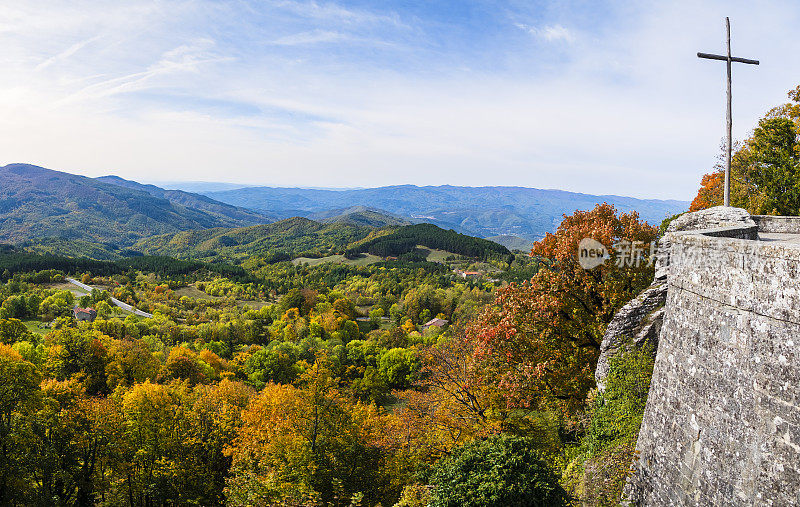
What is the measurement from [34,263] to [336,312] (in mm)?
97878

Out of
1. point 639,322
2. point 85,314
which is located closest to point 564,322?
point 639,322

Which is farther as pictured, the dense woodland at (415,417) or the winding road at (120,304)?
the winding road at (120,304)

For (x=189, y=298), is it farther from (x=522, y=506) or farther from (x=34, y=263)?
(x=522, y=506)

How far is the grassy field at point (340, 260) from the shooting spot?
182 meters

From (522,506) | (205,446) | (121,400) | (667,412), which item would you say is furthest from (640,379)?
(121,400)

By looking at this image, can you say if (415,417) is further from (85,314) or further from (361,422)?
(85,314)

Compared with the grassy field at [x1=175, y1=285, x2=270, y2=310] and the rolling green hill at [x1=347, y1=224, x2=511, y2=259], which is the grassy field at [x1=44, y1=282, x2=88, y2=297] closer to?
the grassy field at [x1=175, y1=285, x2=270, y2=310]

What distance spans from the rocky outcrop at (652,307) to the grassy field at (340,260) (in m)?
167

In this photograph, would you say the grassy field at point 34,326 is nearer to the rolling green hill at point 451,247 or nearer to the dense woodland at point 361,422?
the dense woodland at point 361,422

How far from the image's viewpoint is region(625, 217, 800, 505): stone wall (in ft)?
19.4

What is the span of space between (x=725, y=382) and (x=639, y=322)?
12.7 feet

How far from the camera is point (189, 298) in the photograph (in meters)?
117

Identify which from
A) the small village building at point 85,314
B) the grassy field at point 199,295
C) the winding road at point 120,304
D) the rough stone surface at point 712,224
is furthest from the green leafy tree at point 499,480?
the grassy field at point 199,295

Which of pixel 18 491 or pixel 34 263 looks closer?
pixel 18 491
